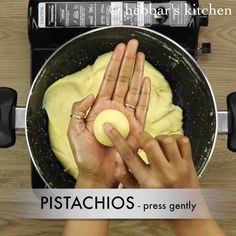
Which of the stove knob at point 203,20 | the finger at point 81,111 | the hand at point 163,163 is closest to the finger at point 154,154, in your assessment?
the hand at point 163,163

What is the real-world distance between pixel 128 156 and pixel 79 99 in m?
0.14

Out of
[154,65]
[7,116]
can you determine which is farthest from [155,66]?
[7,116]

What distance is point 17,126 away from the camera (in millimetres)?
653

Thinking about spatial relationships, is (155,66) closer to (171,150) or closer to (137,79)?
(137,79)

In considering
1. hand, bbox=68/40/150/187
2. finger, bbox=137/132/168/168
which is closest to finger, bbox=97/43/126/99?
hand, bbox=68/40/150/187

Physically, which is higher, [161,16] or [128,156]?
[161,16]

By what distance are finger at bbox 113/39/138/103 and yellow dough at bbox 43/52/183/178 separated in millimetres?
55

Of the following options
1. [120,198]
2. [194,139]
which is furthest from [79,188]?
[194,139]

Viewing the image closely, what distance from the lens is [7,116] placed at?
0.65m

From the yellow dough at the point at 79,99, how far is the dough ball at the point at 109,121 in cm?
5

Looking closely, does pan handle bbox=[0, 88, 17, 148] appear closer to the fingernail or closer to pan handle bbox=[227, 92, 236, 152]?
the fingernail

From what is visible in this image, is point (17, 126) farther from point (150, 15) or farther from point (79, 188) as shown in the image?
point (150, 15)

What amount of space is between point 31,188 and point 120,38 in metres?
0.25

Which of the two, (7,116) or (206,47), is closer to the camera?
(7,116)
